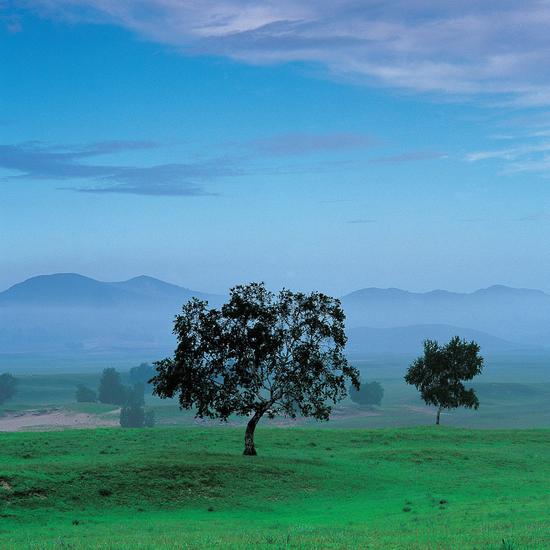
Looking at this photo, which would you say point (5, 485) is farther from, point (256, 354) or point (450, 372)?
point (450, 372)

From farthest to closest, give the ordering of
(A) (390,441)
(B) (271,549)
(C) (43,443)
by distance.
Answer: (A) (390,441)
(C) (43,443)
(B) (271,549)

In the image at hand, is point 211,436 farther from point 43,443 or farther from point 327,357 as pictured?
point 327,357

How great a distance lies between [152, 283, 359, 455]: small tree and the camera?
60.4m

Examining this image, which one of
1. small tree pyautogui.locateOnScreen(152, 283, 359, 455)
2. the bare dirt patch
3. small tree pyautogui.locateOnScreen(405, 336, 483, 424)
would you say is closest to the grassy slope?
the bare dirt patch

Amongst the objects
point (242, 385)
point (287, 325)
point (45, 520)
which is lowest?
point (45, 520)

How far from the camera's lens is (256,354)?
60344mm

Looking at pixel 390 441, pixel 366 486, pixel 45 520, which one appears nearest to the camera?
pixel 45 520

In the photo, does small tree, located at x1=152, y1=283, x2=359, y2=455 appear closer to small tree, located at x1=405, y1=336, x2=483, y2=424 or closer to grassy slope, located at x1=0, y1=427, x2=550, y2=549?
grassy slope, located at x1=0, y1=427, x2=550, y2=549

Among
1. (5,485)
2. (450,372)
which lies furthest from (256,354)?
(450,372)

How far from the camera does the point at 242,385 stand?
61.0 m

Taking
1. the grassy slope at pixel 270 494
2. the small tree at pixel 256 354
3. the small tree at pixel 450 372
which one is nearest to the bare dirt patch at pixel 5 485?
the grassy slope at pixel 270 494

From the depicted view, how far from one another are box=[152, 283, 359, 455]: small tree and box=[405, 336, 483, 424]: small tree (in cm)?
4395

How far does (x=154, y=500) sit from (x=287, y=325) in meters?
19.4

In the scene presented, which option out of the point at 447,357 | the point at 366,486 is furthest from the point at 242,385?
the point at 447,357
